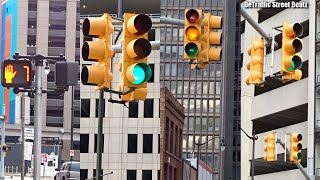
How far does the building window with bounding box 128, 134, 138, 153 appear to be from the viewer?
52.0ft

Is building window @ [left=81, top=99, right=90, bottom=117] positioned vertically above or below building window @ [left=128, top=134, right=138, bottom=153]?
above

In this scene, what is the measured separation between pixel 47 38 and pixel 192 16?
9833 centimetres

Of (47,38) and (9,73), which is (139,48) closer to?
(9,73)

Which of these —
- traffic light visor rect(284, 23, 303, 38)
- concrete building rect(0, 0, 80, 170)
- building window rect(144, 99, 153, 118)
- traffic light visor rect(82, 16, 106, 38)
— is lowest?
building window rect(144, 99, 153, 118)

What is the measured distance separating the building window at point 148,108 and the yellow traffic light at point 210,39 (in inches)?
106

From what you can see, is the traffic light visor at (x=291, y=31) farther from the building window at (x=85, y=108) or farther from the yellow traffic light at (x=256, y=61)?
the building window at (x=85, y=108)

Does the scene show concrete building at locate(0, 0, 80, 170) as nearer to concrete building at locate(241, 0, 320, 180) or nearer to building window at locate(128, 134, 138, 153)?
concrete building at locate(241, 0, 320, 180)

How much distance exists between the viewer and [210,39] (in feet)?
39.6

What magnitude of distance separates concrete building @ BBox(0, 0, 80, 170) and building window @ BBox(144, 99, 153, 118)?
8190cm

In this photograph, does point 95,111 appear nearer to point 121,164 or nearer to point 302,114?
point 121,164

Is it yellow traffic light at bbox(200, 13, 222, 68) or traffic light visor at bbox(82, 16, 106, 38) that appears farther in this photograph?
yellow traffic light at bbox(200, 13, 222, 68)

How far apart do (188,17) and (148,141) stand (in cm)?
394

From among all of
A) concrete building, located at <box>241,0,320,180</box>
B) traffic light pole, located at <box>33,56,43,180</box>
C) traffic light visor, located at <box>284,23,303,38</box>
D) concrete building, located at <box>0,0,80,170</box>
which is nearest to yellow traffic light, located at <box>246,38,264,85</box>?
traffic light visor, located at <box>284,23,303,38</box>

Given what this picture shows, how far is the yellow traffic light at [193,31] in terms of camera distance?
480 inches
